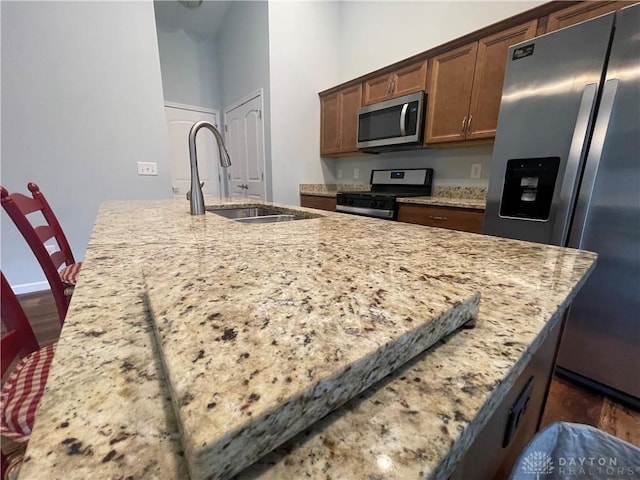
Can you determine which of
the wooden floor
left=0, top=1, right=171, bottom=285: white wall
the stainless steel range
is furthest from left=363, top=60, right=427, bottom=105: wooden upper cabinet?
the wooden floor

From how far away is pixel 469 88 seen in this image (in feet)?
6.92

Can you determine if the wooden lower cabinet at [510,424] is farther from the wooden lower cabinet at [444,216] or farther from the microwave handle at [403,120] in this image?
the microwave handle at [403,120]

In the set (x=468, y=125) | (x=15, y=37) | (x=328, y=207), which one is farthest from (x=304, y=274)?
(x=15, y=37)

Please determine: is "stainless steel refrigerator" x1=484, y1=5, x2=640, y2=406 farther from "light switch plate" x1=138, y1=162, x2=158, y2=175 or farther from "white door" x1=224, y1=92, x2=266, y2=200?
"light switch plate" x1=138, y1=162, x2=158, y2=175

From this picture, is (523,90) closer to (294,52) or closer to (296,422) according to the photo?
(296,422)

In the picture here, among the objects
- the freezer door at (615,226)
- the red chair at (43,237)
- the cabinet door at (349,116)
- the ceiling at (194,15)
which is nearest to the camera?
the red chair at (43,237)

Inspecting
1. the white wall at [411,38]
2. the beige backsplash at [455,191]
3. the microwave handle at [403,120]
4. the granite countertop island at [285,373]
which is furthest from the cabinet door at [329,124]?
the granite countertop island at [285,373]

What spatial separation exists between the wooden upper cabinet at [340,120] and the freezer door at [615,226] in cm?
201

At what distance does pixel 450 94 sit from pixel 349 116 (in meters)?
1.11

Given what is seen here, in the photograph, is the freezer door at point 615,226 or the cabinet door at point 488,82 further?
the cabinet door at point 488,82

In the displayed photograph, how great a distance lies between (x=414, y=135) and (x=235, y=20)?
2846 millimetres

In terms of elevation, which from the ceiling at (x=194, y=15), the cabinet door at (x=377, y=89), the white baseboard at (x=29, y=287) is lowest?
the white baseboard at (x=29, y=287)

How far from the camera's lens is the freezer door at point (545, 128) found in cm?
133

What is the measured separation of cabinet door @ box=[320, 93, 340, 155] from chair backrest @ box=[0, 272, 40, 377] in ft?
9.80
